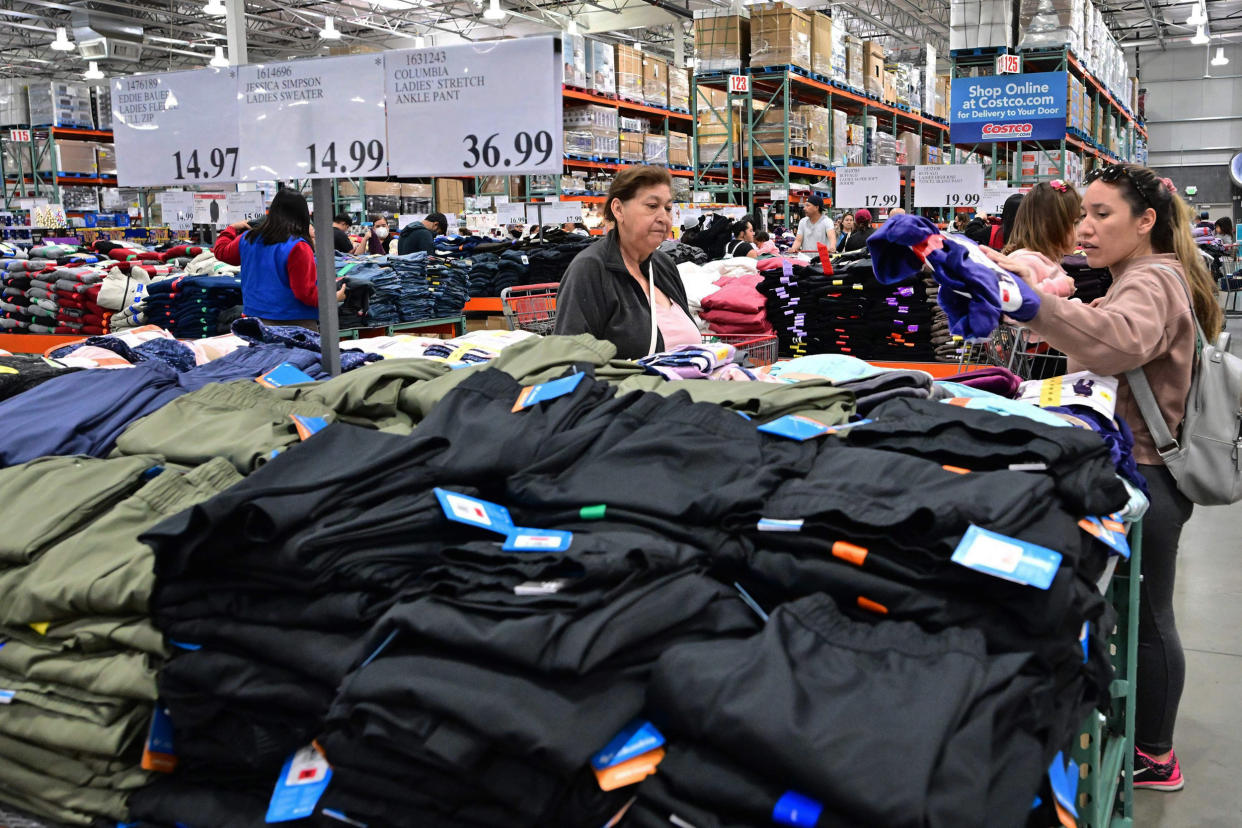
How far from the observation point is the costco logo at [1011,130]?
29.2ft

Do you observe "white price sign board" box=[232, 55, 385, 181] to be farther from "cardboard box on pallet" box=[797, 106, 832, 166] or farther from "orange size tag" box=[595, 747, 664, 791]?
"cardboard box on pallet" box=[797, 106, 832, 166]

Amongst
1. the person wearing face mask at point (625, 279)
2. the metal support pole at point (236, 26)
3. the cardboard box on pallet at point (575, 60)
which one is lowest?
the person wearing face mask at point (625, 279)

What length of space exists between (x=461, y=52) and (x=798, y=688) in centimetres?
176

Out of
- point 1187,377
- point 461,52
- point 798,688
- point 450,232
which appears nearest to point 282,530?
point 798,688

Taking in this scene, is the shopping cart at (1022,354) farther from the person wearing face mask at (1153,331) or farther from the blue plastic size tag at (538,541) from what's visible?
the blue plastic size tag at (538,541)

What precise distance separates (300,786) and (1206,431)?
6.79 feet

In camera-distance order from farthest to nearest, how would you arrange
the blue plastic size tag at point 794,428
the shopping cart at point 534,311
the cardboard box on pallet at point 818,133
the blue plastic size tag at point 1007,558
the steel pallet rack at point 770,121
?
1. the cardboard box on pallet at point 818,133
2. the steel pallet rack at point 770,121
3. the shopping cart at point 534,311
4. the blue plastic size tag at point 794,428
5. the blue plastic size tag at point 1007,558

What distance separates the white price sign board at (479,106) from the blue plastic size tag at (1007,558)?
1.40 metres

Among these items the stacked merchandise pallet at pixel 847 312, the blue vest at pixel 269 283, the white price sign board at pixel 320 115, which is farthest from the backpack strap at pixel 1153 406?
the blue vest at pixel 269 283

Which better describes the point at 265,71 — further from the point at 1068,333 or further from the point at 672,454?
the point at 1068,333

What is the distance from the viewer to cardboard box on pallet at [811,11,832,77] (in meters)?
10.5

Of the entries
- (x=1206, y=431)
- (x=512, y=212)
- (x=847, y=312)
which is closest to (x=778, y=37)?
(x=512, y=212)

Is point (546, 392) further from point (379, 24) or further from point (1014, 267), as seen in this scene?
point (379, 24)

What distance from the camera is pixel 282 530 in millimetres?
1274
